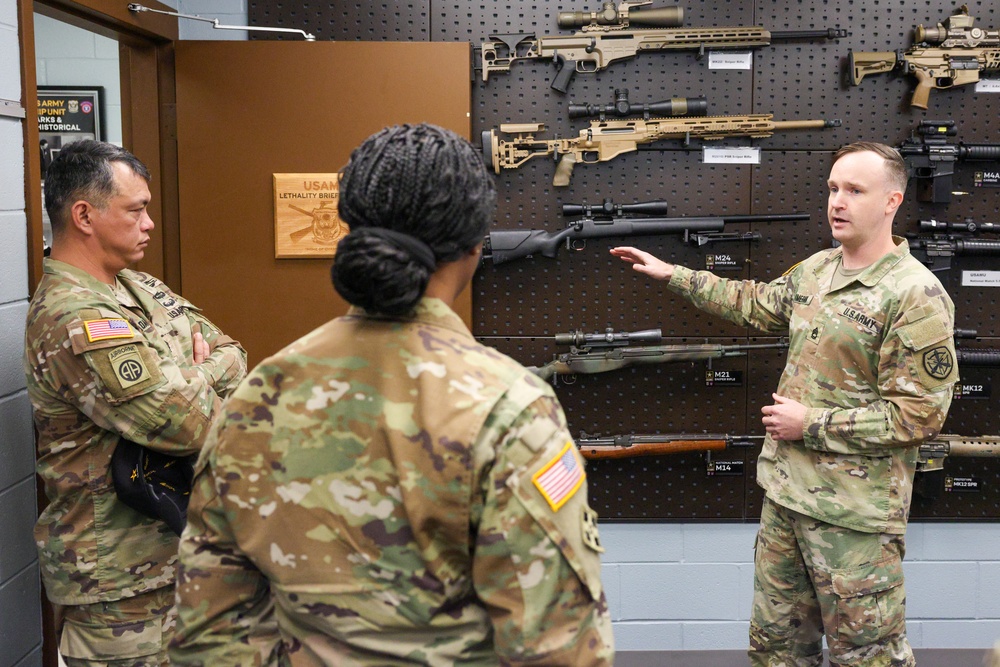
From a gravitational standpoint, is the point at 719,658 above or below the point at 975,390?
below

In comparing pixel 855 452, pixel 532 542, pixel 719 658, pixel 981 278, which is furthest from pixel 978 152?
pixel 532 542

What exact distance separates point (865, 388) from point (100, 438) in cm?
215

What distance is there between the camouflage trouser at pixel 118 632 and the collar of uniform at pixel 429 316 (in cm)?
140

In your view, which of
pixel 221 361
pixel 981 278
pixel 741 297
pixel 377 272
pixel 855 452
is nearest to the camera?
pixel 377 272

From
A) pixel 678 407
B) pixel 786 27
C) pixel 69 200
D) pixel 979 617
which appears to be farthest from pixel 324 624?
pixel 979 617

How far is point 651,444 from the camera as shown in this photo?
337 centimetres

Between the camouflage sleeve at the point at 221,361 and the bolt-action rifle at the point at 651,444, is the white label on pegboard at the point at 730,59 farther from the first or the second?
the camouflage sleeve at the point at 221,361

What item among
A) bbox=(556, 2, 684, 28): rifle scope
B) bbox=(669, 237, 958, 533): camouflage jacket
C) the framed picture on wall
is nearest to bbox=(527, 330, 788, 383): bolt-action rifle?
bbox=(669, 237, 958, 533): camouflage jacket

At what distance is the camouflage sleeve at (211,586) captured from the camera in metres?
1.24

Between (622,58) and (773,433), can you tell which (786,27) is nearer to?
(622,58)

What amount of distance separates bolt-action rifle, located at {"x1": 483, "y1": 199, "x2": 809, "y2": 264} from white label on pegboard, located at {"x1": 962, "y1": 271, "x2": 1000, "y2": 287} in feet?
2.35

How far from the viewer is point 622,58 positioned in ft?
10.8

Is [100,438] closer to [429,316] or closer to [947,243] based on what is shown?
[429,316]

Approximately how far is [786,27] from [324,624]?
3.03 metres
